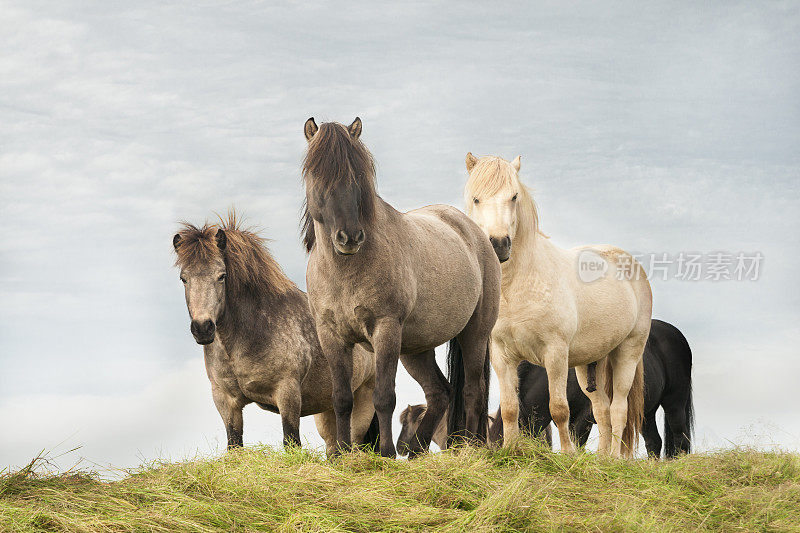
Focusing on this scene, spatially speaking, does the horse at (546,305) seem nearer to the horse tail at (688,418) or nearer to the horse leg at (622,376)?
the horse leg at (622,376)

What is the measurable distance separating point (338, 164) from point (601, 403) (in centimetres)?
582

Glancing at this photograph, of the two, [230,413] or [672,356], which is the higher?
[672,356]

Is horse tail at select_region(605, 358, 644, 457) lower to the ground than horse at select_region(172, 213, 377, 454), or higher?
lower

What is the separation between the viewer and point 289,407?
23.7 ft

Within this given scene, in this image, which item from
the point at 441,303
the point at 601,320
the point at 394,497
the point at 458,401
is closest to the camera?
the point at 394,497

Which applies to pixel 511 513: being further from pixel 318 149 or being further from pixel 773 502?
pixel 318 149

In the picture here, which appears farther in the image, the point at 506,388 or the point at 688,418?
the point at 688,418

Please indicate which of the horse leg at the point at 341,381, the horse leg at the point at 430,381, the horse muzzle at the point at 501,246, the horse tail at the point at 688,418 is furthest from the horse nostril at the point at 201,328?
the horse tail at the point at 688,418

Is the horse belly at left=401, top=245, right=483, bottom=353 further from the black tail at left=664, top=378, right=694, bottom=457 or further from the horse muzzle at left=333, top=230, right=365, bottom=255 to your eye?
the black tail at left=664, top=378, right=694, bottom=457

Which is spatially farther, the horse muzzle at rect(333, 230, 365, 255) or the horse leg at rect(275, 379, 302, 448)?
the horse leg at rect(275, 379, 302, 448)

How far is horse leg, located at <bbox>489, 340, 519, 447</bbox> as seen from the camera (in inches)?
308

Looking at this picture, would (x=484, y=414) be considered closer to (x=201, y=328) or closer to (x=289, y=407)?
(x=289, y=407)

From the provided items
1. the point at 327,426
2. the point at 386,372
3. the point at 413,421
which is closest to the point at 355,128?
the point at 386,372

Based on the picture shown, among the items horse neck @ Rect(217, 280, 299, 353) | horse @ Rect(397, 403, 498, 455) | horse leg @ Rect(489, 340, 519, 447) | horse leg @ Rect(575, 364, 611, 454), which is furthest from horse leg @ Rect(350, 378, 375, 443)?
horse leg @ Rect(575, 364, 611, 454)
